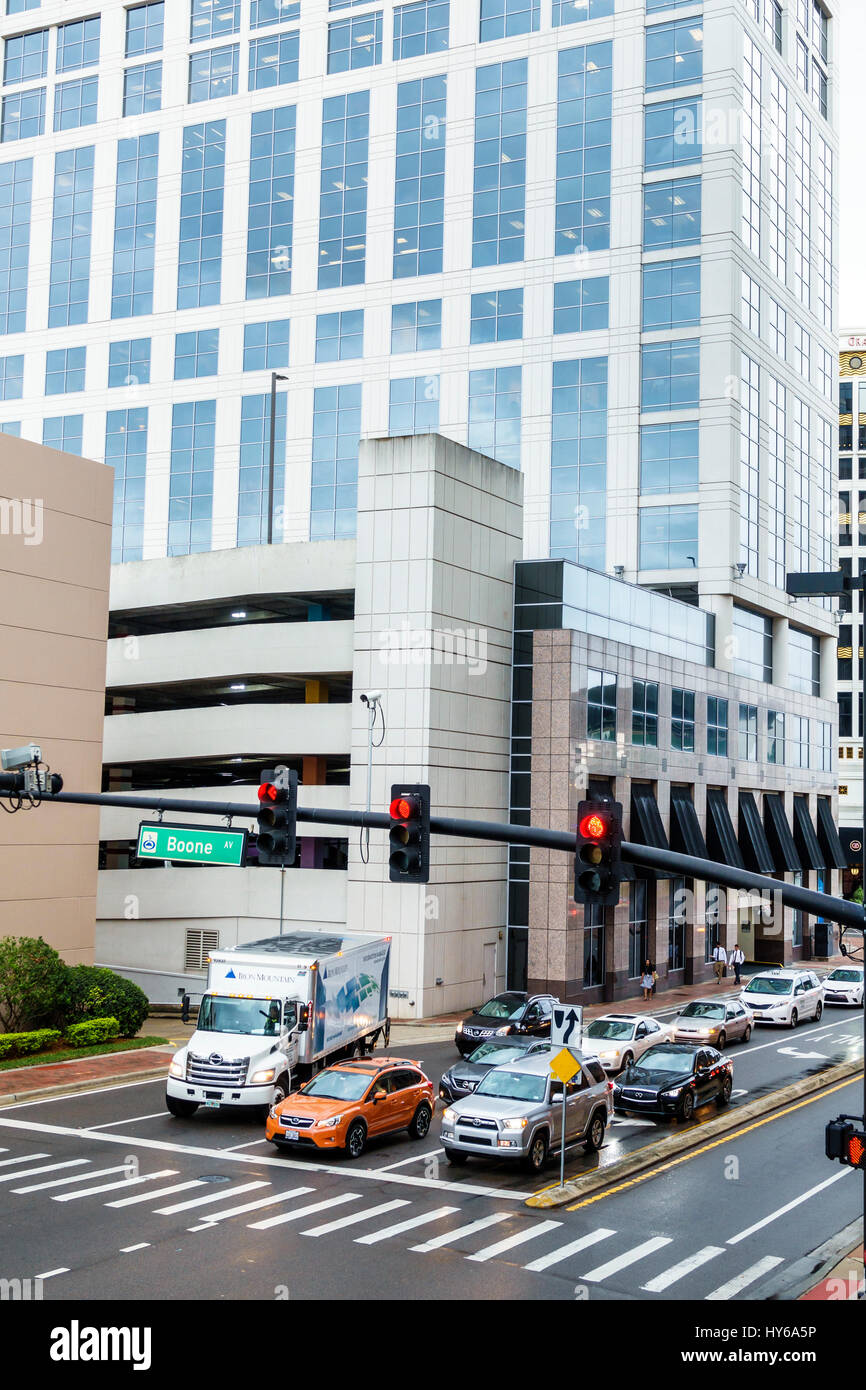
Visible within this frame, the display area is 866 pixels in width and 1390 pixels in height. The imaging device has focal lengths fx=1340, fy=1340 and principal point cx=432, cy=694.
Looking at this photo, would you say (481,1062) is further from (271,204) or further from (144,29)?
(144,29)

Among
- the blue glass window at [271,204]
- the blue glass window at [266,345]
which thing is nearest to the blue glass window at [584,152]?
the blue glass window at [271,204]

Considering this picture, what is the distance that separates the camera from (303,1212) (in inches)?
794

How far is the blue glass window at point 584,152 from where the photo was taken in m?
65.0

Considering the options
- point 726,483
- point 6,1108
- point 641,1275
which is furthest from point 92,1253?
point 726,483

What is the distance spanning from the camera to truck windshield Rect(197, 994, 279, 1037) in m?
28.2

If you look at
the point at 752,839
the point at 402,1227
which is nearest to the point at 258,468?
the point at 752,839

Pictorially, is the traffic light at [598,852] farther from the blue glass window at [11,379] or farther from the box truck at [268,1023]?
the blue glass window at [11,379]

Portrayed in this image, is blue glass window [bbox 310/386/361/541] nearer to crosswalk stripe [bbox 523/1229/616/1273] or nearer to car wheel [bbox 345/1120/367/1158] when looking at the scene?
car wheel [bbox 345/1120/367/1158]

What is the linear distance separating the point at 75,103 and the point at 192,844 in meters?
60.1

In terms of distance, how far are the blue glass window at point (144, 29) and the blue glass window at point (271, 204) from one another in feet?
31.8

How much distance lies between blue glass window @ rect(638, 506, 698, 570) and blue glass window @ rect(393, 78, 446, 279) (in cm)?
1734

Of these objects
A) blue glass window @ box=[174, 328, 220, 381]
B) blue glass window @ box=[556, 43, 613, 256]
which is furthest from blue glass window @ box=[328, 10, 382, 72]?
blue glass window @ box=[174, 328, 220, 381]

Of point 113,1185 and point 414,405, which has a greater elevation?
point 414,405
